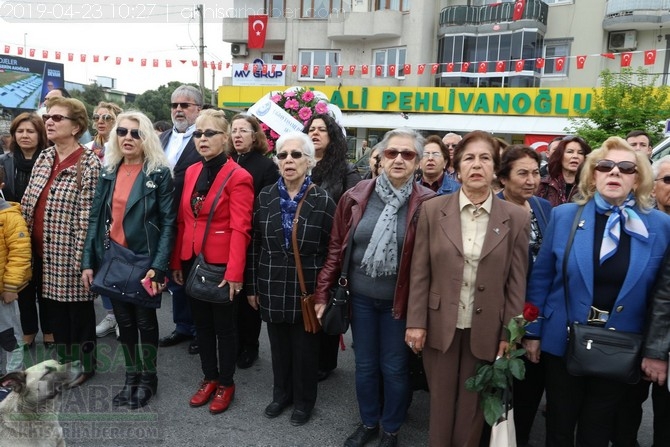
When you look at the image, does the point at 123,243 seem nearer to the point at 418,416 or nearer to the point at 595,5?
the point at 418,416

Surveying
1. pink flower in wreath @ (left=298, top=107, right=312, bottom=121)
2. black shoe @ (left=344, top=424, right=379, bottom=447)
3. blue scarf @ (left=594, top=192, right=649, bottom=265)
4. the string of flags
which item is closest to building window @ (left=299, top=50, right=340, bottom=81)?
the string of flags

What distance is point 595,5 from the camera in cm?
2125

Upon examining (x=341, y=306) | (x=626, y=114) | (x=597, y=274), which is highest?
(x=626, y=114)

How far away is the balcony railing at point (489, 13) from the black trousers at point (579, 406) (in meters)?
22.1

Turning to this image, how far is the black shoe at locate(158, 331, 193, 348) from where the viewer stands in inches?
185

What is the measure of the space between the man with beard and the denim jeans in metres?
1.82

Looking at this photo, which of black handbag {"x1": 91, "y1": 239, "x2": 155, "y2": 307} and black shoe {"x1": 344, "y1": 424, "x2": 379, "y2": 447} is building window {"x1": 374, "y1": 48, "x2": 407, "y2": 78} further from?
black shoe {"x1": 344, "y1": 424, "x2": 379, "y2": 447}

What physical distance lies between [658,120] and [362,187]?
35.4ft

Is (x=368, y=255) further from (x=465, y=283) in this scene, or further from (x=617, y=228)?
(x=617, y=228)

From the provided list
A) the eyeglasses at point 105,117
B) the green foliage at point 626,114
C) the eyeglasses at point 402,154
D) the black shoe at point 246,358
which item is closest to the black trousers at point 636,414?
the eyeglasses at point 402,154

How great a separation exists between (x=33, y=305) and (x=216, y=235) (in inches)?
86.6

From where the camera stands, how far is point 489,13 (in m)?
22.3

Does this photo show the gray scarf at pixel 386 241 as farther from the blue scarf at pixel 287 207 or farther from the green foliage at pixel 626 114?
the green foliage at pixel 626 114

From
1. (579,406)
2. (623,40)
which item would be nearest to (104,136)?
(579,406)
